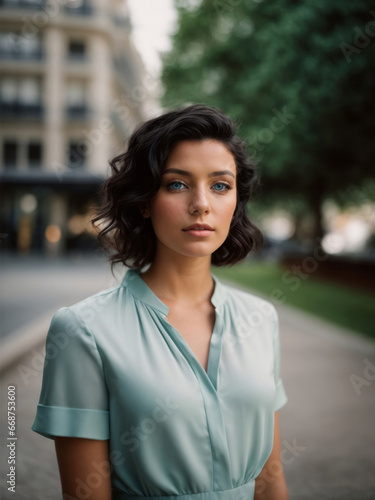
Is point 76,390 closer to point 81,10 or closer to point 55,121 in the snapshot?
point 55,121

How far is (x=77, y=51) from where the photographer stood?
105 ft

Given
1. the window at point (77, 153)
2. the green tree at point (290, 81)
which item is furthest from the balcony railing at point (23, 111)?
the green tree at point (290, 81)

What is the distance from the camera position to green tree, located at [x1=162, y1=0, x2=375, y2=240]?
9539 mm

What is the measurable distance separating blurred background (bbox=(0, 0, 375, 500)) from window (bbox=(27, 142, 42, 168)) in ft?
0.21

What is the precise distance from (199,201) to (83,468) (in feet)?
2.81

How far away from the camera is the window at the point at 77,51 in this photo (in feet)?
104

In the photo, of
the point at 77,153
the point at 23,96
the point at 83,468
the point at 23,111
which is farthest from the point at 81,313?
the point at 23,96

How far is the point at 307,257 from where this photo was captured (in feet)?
67.0

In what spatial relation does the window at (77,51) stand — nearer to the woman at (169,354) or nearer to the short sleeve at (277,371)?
the woman at (169,354)

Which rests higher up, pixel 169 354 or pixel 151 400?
pixel 169 354

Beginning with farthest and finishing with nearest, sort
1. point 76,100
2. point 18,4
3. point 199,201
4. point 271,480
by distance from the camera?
point 76,100, point 18,4, point 271,480, point 199,201

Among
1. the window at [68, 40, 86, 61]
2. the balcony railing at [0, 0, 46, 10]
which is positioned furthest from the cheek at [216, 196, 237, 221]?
the window at [68, 40, 86, 61]

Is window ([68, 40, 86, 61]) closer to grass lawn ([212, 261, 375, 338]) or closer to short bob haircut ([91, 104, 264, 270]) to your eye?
grass lawn ([212, 261, 375, 338])

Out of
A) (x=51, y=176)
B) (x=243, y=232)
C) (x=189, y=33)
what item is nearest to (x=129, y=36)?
(x=51, y=176)
